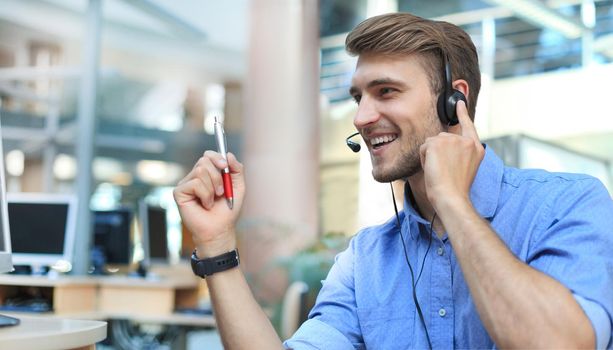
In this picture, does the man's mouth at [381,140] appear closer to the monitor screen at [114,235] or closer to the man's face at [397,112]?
the man's face at [397,112]

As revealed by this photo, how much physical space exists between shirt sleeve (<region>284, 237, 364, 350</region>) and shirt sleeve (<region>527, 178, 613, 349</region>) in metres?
0.38

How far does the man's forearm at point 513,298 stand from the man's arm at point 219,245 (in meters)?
0.42

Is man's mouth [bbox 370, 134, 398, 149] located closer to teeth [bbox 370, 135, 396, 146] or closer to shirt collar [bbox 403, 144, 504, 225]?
teeth [bbox 370, 135, 396, 146]

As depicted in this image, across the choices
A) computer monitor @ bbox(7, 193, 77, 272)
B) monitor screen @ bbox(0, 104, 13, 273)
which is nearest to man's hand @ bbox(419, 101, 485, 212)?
monitor screen @ bbox(0, 104, 13, 273)

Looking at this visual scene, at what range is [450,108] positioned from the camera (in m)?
1.44

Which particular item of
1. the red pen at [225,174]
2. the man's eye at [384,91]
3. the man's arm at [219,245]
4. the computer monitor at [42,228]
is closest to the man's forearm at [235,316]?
the man's arm at [219,245]

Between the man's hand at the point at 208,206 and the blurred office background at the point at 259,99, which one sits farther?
the blurred office background at the point at 259,99

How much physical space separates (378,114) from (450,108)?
0.43 feet

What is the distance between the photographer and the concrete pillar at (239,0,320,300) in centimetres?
481

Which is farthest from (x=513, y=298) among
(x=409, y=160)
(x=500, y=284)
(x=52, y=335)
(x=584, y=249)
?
(x=52, y=335)

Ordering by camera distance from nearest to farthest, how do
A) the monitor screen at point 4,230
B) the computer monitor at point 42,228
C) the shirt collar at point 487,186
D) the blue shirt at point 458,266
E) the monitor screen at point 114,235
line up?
the blue shirt at point 458,266 < the shirt collar at point 487,186 < the monitor screen at point 4,230 < the computer monitor at point 42,228 < the monitor screen at point 114,235

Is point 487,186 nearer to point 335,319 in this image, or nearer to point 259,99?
point 335,319

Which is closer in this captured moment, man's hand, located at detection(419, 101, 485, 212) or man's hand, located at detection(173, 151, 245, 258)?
man's hand, located at detection(419, 101, 485, 212)

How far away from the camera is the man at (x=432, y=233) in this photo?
114 cm
